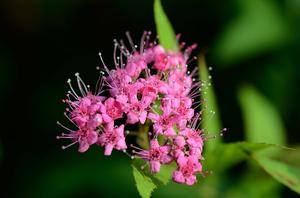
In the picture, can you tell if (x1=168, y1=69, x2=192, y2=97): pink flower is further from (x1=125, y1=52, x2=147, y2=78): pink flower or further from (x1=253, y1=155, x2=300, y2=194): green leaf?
(x1=253, y1=155, x2=300, y2=194): green leaf

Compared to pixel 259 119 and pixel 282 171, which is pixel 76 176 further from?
pixel 282 171

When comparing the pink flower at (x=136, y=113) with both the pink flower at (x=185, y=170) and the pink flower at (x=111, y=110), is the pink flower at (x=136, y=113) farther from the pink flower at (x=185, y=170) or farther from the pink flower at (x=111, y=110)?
the pink flower at (x=185, y=170)

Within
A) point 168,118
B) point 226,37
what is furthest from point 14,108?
point 168,118

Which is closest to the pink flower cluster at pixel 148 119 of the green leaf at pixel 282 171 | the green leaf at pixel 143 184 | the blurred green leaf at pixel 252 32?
the green leaf at pixel 143 184

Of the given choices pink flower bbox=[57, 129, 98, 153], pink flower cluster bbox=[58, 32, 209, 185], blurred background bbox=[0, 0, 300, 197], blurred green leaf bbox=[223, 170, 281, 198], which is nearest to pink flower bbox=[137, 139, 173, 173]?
pink flower cluster bbox=[58, 32, 209, 185]

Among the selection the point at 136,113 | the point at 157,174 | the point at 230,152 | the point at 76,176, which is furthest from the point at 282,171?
the point at 76,176

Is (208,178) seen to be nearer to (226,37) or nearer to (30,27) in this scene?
(226,37)
